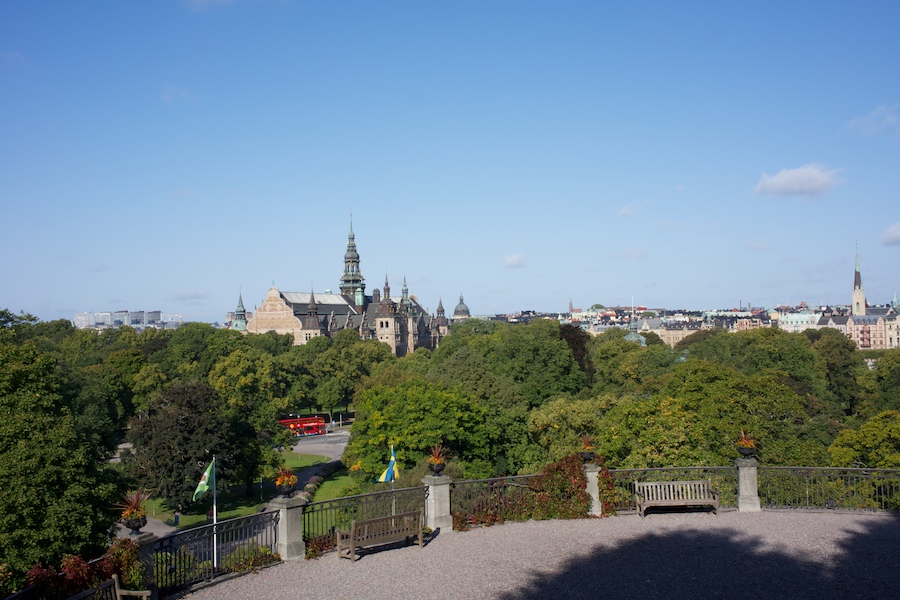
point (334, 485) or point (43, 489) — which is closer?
point (43, 489)

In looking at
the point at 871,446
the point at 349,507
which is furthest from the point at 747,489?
the point at 871,446

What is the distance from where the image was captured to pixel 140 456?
3878 centimetres

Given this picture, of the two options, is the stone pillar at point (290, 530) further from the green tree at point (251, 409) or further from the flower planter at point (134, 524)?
the green tree at point (251, 409)

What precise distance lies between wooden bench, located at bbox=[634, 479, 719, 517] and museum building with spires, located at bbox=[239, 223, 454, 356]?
119 m

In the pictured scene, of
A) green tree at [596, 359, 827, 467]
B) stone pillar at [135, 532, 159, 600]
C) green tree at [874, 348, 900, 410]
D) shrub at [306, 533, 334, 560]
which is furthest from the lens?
green tree at [874, 348, 900, 410]

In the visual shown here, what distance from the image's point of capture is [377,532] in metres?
15.4

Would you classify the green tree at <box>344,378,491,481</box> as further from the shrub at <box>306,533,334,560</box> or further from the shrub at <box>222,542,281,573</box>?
the shrub at <box>222,542,281,573</box>

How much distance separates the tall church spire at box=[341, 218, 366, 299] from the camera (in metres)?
162

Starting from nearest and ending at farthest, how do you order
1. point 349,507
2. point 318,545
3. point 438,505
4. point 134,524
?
point 134,524, point 318,545, point 438,505, point 349,507

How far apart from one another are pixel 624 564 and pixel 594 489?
3893 millimetres

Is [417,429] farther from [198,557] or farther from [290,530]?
[198,557]

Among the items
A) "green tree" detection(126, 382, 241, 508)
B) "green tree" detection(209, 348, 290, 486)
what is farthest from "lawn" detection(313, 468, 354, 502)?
"green tree" detection(126, 382, 241, 508)

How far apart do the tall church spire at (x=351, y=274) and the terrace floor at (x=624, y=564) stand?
5731 inches

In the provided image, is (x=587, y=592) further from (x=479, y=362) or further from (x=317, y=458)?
(x=317, y=458)
